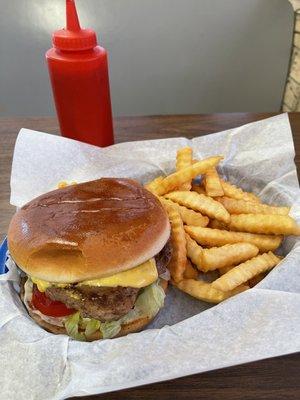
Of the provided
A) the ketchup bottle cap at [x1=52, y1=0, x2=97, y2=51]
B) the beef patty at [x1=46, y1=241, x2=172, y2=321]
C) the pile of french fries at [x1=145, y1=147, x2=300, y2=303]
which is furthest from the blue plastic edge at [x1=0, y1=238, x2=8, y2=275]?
the ketchup bottle cap at [x1=52, y1=0, x2=97, y2=51]

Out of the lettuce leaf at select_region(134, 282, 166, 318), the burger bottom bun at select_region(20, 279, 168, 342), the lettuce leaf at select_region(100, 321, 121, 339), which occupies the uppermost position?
the lettuce leaf at select_region(134, 282, 166, 318)

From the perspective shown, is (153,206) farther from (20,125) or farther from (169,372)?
(20,125)

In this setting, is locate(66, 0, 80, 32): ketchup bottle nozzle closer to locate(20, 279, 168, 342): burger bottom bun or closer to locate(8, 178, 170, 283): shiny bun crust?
locate(8, 178, 170, 283): shiny bun crust

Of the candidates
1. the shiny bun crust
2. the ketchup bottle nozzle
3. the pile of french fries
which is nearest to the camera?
the shiny bun crust

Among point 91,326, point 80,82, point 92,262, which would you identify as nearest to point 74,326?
point 91,326

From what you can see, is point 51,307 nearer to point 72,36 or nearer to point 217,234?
point 217,234

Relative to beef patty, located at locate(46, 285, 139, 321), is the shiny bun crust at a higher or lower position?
higher

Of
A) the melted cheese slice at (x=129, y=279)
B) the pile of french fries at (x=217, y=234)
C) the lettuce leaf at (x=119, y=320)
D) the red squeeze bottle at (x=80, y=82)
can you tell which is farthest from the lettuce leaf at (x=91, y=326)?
the red squeeze bottle at (x=80, y=82)
